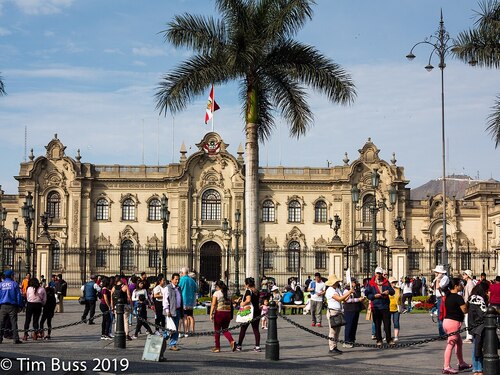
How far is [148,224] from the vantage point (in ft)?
203

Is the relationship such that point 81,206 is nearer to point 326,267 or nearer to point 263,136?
point 326,267

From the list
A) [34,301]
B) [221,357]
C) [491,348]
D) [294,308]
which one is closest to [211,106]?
[294,308]

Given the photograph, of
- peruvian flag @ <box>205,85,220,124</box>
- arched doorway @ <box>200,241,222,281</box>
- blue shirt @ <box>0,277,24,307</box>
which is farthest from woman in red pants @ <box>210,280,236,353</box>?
arched doorway @ <box>200,241,222,281</box>

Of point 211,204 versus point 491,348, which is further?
point 211,204

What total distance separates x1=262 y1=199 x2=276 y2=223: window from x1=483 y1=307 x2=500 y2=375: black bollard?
160ft

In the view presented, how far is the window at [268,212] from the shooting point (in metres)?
62.2

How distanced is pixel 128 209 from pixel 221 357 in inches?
1822

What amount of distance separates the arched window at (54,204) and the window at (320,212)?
1835 centimetres

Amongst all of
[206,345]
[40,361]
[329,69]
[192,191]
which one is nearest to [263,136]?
[329,69]

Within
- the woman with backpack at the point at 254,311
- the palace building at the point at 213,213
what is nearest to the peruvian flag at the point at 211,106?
the palace building at the point at 213,213

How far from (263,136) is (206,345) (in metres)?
9.00

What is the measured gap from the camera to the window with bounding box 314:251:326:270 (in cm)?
6150

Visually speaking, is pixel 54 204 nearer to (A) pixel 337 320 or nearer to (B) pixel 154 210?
(B) pixel 154 210

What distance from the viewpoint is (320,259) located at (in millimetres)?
61562
